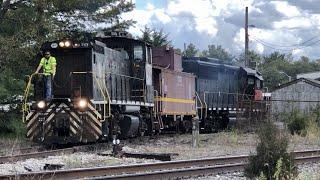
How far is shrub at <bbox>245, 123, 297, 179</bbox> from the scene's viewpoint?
28.8ft

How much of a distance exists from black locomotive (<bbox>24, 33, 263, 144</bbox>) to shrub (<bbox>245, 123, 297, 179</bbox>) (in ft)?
22.1

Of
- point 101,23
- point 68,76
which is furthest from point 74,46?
point 101,23

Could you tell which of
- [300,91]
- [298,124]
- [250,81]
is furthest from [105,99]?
[300,91]

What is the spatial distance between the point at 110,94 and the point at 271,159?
26.8 ft

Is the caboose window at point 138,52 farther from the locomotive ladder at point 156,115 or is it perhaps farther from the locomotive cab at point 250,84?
the locomotive cab at point 250,84

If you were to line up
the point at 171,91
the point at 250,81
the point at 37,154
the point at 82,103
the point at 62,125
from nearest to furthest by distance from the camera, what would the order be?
1. the point at 37,154
2. the point at 62,125
3. the point at 82,103
4. the point at 171,91
5. the point at 250,81

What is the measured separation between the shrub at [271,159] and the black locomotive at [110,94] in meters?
6.74

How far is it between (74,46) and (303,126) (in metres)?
12.4

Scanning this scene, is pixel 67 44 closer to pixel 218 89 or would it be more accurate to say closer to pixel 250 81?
pixel 218 89

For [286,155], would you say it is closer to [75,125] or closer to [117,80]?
[75,125]

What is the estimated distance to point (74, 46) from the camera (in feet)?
51.5

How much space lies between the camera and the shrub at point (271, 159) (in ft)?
28.8

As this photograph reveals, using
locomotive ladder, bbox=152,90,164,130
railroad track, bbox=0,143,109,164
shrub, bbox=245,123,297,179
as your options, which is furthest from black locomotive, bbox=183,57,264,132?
shrub, bbox=245,123,297,179

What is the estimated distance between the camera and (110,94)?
1636 centimetres
